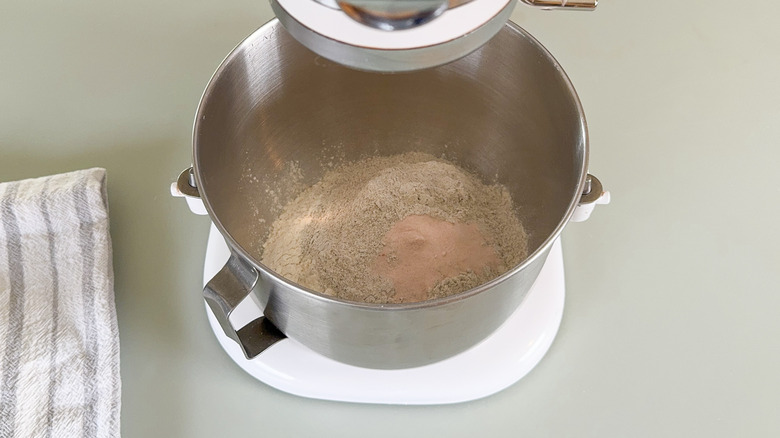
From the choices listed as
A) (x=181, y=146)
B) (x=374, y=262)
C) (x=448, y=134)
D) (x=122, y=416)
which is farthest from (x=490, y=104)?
(x=122, y=416)

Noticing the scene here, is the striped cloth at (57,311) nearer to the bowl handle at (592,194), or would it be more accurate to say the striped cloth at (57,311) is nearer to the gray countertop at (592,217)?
the gray countertop at (592,217)

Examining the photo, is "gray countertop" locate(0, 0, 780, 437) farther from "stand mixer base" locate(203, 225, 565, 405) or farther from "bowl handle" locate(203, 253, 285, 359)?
"bowl handle" locate(203, 253, 285, 359)

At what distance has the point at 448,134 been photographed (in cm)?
68

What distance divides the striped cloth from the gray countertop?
0.03 meters

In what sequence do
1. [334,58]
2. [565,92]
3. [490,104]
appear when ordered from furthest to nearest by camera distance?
[490,104], [565,92], [334,58]

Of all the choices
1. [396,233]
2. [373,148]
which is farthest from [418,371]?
[373,148]

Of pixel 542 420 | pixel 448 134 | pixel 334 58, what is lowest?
pixel 542 420

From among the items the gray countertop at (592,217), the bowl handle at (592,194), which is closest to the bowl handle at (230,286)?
the gray countertop at (592,217)

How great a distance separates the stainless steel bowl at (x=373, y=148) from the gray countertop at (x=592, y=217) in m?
0.06

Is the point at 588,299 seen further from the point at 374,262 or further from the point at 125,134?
the point at 125,134

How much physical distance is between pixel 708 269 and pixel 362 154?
33 centimetres

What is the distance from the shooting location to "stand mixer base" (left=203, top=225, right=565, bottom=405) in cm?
55

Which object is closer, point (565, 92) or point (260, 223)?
point (565, 92)

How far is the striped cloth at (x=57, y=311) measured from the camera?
526 millimetres
